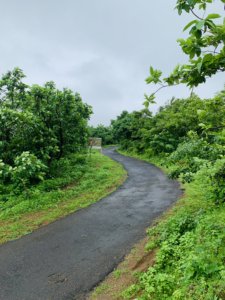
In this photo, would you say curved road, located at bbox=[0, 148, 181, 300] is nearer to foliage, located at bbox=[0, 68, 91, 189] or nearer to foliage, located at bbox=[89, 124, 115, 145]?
foliage, located at bbox=[0, 68, 91, 189]

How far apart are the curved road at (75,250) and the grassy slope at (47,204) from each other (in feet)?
1.49

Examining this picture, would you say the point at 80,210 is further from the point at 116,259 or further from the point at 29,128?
the point at 29,128

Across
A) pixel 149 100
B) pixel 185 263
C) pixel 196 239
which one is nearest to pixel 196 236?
pixel 196 239

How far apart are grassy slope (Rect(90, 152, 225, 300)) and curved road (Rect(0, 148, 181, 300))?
1.92 feet

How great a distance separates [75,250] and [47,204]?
13.1 ft

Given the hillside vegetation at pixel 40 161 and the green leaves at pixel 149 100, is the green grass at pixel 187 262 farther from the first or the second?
the hillside vegetation at pixel 40 161

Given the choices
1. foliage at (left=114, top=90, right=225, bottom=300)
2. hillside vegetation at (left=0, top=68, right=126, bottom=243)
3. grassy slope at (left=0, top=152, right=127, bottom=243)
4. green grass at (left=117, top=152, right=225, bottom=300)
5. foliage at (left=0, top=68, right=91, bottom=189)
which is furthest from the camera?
foliage at (left=0, top=68, right=91, bottom=189)

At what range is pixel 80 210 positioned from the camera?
9.46 m

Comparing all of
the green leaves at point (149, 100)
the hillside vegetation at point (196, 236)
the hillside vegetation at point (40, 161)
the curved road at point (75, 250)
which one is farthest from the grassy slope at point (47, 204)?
the green leaves at point (149, 100)

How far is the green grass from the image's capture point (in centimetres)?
350

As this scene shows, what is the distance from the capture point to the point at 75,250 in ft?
21.0

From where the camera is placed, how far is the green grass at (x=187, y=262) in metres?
3.50

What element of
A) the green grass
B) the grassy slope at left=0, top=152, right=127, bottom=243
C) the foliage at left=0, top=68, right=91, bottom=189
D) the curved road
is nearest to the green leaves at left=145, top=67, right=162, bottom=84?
the green grass

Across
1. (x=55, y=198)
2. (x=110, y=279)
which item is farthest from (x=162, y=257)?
(x=55, y=198)
